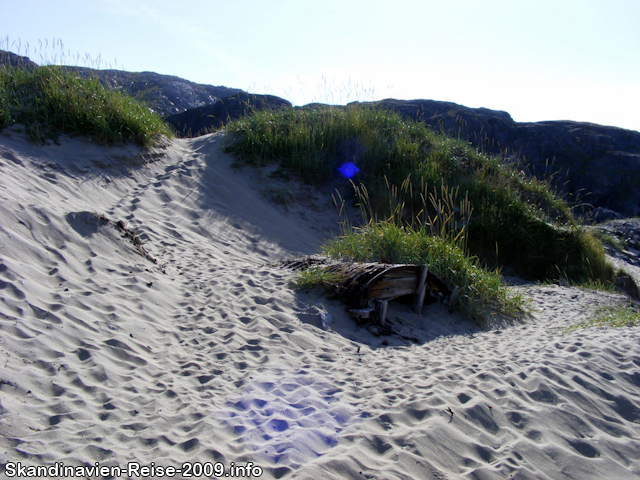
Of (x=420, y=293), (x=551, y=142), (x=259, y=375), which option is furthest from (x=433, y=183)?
(x=551, y=142)

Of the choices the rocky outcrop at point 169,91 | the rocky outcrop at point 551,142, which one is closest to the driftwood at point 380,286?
the rocky outcrop at point 551,142

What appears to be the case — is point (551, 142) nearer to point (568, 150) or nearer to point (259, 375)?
point (568, 150)

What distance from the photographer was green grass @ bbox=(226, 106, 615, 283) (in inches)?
323

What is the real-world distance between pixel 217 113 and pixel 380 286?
942 centimetres

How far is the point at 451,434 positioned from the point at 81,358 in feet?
7.49

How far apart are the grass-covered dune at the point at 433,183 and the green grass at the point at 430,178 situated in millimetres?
21

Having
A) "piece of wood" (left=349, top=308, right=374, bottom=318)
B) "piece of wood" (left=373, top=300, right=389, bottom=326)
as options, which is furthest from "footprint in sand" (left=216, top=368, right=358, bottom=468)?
"piece of wood" (left=373, top=300, right=389, bottom=326)

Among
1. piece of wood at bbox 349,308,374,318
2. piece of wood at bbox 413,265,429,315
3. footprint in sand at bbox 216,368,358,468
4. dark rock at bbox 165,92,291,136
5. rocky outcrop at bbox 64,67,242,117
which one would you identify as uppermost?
rocky outcrop at bbox 64,67,242,117

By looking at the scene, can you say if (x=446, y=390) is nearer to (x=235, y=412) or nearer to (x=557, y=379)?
(x=557, y=379)

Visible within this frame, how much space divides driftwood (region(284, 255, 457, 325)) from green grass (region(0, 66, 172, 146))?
4.97m

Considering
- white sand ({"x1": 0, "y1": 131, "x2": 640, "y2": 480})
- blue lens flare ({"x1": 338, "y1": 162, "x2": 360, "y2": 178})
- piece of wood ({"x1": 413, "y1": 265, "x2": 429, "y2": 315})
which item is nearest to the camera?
white sand ({"x1": 0, "y1": 131, "x2": 640, "y2": 480})

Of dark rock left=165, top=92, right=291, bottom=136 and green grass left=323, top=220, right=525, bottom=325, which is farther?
dark rock left=165, top=92, right=291, bottom=136

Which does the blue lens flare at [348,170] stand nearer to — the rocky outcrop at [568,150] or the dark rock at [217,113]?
the dark rock at [217,113]

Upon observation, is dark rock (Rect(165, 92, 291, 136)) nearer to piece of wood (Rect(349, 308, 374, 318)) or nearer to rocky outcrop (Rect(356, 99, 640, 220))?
rocky outcrop (Rect(356, 99, 640, 220))
